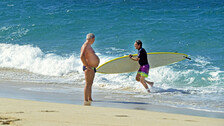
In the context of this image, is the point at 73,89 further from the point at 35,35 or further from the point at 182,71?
the point at 35,35

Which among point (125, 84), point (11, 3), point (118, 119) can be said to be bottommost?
point (125, 84)

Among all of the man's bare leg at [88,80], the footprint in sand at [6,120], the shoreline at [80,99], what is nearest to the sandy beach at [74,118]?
the footprint in sand at [6,120]

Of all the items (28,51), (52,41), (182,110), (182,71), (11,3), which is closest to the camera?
(182,110)

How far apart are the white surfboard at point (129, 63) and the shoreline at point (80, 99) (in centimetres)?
101

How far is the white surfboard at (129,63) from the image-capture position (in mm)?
9282

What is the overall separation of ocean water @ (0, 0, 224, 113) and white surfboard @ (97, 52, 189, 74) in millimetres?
425

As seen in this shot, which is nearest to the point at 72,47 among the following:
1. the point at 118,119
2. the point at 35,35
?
the point at 35,35

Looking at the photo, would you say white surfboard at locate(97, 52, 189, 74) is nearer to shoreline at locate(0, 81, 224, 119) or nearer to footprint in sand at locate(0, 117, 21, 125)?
shoreline at locate(0, 81, 224, 119)

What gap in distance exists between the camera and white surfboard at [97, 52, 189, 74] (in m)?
9.28

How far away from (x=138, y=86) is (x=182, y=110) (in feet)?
9.49

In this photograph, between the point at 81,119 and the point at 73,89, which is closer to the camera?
the point at 81,119

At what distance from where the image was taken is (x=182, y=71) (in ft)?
35.2

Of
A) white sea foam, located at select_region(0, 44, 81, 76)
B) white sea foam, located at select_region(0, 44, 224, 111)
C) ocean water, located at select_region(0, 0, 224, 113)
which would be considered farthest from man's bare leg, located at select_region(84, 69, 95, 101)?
white sea foam, located at select_region(0, 44, 81, 76)

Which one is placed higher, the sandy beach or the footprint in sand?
the footprint in sand
